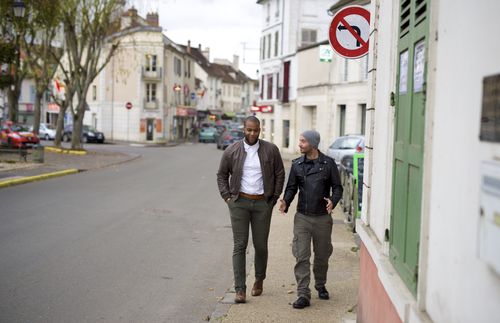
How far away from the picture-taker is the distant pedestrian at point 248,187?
671 centimetres

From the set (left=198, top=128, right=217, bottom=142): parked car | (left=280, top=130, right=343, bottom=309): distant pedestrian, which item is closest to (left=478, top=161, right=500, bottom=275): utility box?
(left=280, top=130, right=343, bottom=309): distant pedestrian

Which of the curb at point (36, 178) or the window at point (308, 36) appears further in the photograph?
the window at point (308, 36)

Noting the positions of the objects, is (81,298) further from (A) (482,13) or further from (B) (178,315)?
(A) (482,13)

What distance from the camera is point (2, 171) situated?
20.9m

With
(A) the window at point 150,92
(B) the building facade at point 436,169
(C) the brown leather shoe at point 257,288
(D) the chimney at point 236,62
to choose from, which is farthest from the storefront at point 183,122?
(B) the building facade at point 436,169

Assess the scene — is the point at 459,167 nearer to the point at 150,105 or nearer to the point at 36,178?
the point at 36,178

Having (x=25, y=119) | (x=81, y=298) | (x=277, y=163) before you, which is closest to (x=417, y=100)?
(x=277, y=163)

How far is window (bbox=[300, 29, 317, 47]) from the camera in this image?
4997 cm

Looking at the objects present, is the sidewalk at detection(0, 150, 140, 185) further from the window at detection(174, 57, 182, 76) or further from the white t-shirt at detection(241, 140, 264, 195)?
the window at detection(174, 57, 182, 76)

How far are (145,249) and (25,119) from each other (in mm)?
64517

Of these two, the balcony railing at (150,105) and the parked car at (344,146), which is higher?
the balcony railing at (150,105)

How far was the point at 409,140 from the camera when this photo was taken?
3.78 m

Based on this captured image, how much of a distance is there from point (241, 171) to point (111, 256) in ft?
9.71

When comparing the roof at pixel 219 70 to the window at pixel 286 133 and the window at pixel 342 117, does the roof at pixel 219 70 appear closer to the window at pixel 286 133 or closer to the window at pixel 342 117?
the window at pixel 286 133
